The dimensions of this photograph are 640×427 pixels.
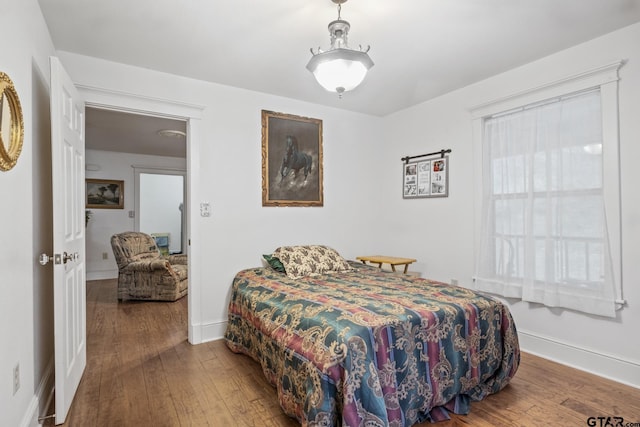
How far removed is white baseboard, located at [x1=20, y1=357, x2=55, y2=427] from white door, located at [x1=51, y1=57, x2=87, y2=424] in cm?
10

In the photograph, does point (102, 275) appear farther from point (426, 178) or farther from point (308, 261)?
point (426, 178)

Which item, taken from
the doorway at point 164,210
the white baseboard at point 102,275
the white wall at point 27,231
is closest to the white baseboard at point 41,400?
the white wall at point 27,231

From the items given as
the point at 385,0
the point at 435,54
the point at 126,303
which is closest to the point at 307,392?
the point at 385,0

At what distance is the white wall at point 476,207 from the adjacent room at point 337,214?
16mm

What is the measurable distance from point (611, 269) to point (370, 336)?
199 centimetres

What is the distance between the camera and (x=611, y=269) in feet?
8.00

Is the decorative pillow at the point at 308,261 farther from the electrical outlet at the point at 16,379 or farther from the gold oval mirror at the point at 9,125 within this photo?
the gold oval mirror at the point at 9,125

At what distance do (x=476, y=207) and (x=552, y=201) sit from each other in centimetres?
68

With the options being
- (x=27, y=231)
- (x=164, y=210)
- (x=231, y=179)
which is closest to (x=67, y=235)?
(x=27, y=231)

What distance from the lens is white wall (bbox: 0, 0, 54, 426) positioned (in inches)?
58.4

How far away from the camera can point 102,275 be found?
628 centimetres

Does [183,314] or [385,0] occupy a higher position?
[385,0]

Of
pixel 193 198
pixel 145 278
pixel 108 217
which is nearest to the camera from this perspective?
pixel 193 198

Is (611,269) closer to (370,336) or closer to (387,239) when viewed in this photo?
(370,336)
